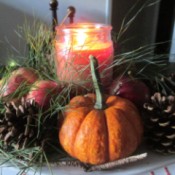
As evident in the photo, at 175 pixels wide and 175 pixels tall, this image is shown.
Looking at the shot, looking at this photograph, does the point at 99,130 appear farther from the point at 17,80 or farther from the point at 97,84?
the point at 17,80

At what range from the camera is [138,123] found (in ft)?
1.13

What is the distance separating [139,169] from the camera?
0.33 metres

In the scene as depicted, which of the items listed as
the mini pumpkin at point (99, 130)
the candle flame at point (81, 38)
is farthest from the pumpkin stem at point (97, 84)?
the candle flame at point (81, 38)

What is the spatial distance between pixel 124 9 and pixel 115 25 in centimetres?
7


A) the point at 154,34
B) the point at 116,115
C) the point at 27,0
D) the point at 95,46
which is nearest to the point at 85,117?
the point at 116,115

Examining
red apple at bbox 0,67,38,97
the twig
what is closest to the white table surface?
the twig

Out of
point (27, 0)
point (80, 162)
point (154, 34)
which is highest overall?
point (27, 0)

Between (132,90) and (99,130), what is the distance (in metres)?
0.11

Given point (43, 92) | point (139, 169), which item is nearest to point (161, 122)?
point (139, 169)

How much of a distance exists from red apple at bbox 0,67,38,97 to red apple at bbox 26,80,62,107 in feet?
0.06

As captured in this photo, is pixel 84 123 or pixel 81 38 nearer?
pixel 84 123

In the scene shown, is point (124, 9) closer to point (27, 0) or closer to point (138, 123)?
point (27, 0)

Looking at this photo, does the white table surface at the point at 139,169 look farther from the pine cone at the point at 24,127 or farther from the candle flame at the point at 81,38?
the candle flame at the point at 81,38

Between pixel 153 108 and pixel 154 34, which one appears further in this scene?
pixel 154 34
